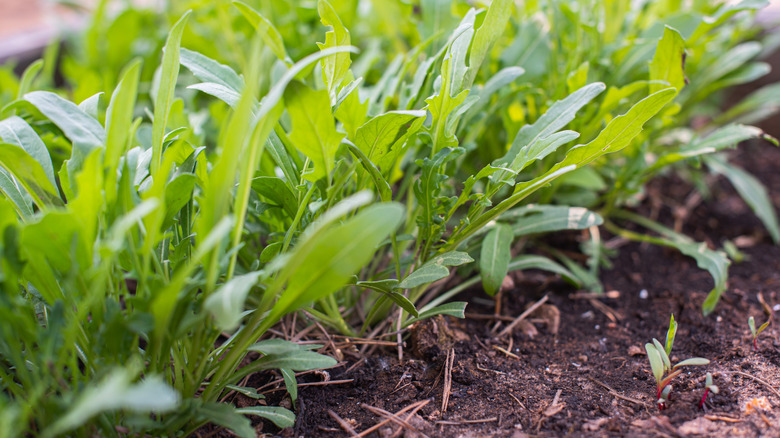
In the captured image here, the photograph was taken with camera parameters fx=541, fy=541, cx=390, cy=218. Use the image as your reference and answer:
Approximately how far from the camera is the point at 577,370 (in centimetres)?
107

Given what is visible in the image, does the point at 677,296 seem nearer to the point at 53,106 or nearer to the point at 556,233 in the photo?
the point at 556,233

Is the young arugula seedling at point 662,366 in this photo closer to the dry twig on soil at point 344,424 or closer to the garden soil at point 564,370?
the garden soil at point 564,370

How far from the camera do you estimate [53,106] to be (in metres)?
0.86

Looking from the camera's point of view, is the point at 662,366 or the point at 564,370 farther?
the point at 564,370

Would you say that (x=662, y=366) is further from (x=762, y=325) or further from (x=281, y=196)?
(x=281, y=196)

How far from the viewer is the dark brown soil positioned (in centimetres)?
91

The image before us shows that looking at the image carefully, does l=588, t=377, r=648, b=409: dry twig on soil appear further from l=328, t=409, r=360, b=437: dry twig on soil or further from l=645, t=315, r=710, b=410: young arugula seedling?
l=328, t=409, r=360, b=437: dry twig on soil

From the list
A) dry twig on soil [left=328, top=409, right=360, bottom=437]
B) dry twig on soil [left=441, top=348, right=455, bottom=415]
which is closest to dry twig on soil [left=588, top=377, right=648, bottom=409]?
dry twig on soil [left=441, top=348, right=455, bottom=415]

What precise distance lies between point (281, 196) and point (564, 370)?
646 millimetres

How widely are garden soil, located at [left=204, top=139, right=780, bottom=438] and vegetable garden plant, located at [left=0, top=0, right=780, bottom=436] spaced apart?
0.23 feet

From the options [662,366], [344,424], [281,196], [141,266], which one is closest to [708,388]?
[662,366]

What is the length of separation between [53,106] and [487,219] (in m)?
0.75

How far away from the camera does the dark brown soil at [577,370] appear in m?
0.91

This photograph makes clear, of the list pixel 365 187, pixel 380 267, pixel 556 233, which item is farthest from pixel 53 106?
pixel 556 233
